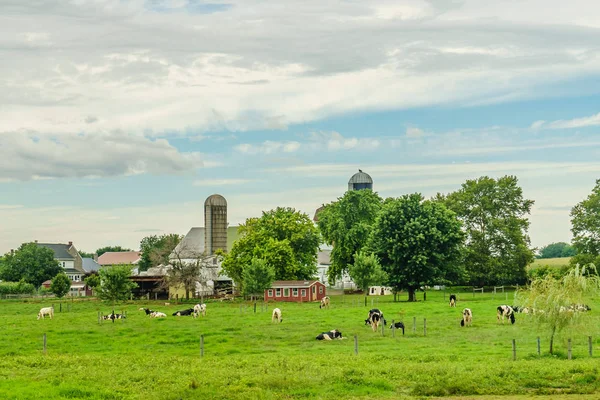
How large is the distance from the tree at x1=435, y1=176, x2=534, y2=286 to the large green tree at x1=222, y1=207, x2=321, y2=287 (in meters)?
19.8

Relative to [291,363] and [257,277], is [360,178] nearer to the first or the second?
[257,277]

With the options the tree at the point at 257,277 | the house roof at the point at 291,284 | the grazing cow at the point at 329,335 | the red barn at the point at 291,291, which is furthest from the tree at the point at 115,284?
the grazing cow at the point at 329,335

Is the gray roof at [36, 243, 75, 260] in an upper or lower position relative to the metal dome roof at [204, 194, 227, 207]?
lower

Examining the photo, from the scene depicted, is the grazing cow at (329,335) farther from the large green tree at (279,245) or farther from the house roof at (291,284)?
the large green tree at (279,245)

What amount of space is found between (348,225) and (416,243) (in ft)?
79.2

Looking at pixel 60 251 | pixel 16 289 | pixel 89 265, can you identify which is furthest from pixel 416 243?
pixel 89 265

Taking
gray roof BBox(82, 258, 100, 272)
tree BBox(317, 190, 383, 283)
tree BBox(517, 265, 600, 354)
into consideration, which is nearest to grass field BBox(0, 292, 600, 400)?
tree BBox(517, 265, 600, 354)

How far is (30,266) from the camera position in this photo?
135m

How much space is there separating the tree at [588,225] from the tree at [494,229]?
708 cm

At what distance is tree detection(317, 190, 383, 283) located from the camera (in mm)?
97562

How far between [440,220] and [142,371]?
177ft

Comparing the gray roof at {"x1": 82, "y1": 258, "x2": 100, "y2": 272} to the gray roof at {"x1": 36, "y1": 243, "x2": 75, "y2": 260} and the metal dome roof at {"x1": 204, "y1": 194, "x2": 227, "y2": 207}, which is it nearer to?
the gray roof at {"x1": 36, "y1": 243, "x2": 75, "y2": 260}

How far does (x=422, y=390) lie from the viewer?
25641 millimetres

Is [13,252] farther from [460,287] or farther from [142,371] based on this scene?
[142,371]
